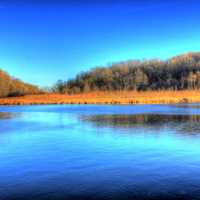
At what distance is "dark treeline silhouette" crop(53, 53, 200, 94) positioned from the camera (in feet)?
381

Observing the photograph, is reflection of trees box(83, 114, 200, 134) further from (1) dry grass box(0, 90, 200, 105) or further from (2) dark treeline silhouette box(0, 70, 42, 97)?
(2) dark treeline silhouette box(0, 70, 42, 97)

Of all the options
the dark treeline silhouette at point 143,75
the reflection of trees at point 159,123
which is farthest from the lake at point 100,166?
the dark treeline silhouette at point 143,75

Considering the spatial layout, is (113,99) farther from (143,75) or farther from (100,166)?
(143,75)

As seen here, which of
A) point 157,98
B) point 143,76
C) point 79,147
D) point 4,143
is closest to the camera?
point 79,147

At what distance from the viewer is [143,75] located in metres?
119

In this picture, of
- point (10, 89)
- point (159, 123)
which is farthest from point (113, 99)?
point (10, 89)

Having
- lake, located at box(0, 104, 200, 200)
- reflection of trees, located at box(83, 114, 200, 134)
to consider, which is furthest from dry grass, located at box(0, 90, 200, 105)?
lake, located at box(0, 104, 200, 200)

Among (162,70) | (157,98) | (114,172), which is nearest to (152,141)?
(114,172)

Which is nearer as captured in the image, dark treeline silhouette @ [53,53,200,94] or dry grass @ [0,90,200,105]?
dry grass @ [0,90,200,105]

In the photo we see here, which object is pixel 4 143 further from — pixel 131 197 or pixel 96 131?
pixel 131 197

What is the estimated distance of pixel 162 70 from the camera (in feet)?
429

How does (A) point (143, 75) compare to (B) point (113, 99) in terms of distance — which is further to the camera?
(A) point (143, 75)

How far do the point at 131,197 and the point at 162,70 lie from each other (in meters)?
127

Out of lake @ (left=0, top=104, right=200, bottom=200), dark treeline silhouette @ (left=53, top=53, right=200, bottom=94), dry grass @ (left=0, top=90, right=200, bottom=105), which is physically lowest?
lake @ (left=0, top=104, right=200, bottom=200)
